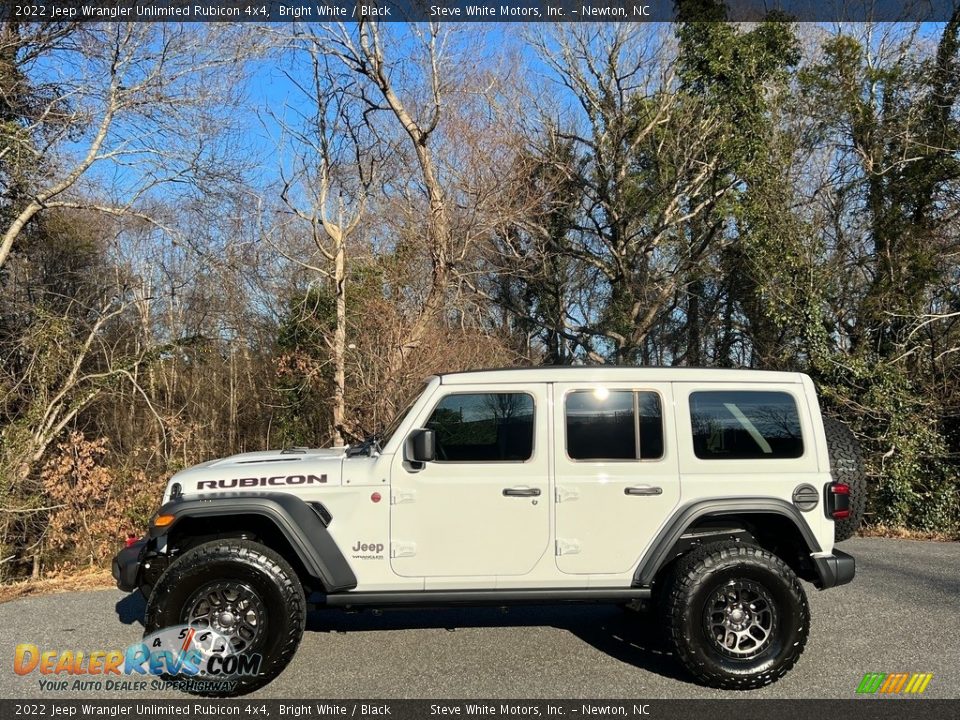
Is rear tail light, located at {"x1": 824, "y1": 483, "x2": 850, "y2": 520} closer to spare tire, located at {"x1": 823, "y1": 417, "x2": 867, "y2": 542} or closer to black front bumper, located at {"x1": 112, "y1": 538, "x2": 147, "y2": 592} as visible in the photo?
spare tire, located at {"x1": 823, "y1": 417, "x2": 867, "y2": 542}

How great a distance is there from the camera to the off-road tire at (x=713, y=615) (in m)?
4.40

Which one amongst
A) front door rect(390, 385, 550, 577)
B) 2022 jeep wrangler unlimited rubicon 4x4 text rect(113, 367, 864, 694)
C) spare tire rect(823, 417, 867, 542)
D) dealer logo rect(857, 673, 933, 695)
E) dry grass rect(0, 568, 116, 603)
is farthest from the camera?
dry grass rect(0, 568, 116, 603)

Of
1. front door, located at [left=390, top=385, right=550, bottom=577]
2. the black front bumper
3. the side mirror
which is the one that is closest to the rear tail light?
front door, located at [left=390, top=385, right=550, bottom=577]

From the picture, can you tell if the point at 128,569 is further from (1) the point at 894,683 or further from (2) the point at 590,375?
(1) the point at 894,683

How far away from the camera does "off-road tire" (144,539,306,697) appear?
170 inches

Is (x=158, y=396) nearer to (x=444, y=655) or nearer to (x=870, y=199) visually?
(x=444, y=655)

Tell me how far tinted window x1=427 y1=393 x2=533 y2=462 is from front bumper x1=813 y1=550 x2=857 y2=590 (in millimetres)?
1959

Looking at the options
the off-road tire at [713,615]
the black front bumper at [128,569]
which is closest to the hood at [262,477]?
the black front bumper at [128,569]

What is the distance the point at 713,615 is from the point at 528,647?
52.0 inches

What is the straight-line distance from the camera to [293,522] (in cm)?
445

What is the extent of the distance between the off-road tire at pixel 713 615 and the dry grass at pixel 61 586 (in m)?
5.72

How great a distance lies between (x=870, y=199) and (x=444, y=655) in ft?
55.0

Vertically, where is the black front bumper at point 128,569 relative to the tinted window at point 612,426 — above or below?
below

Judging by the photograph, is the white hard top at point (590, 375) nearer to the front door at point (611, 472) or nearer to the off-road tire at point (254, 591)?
the front door at point (611, 472)
